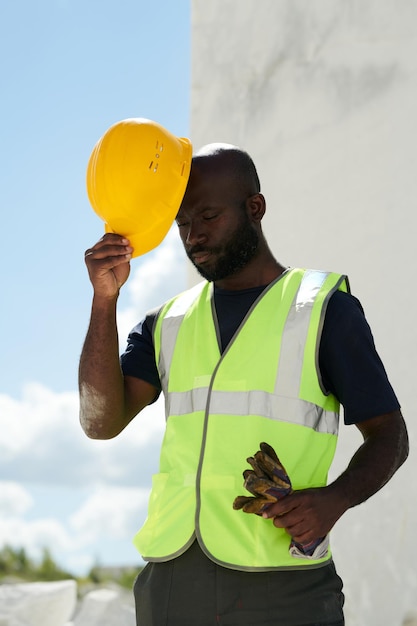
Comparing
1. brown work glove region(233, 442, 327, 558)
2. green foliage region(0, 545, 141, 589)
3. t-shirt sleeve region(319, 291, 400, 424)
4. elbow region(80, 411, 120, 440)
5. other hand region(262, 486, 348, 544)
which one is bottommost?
green foliage region(0, 545, 141, 589)

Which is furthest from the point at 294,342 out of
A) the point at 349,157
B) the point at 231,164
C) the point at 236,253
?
the point at 349,157

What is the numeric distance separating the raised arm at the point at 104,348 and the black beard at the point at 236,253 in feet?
0.61

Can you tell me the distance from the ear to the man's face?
0.05ft

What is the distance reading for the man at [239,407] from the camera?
1902mm

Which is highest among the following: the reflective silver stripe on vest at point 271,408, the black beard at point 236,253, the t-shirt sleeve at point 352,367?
the black beard at point 236,253

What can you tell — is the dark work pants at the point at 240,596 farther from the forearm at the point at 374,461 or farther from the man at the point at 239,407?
the forearm at the point at 374,461

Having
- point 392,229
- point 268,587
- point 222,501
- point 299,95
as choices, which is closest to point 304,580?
point 268,587

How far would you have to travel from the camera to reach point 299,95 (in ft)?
15.3

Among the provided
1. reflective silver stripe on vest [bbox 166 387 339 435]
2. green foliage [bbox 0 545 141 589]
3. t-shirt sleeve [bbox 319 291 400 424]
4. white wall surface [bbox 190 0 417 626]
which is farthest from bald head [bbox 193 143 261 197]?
green foliage [bbox 0 545 141 589]

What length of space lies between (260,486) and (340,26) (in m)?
3.34

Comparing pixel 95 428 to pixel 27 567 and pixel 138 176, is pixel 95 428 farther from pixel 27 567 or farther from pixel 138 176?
pixel 27 567

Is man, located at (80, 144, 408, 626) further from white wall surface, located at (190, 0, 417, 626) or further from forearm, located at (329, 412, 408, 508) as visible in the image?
white wall surface, located at (190, 0, 417, 626)

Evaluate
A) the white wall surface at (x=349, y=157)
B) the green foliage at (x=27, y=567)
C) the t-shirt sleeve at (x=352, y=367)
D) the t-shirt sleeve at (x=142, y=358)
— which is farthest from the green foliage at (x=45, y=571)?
the t-shirt sleeve at (x=352, y=367)

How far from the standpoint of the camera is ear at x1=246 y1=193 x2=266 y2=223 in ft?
7.34
